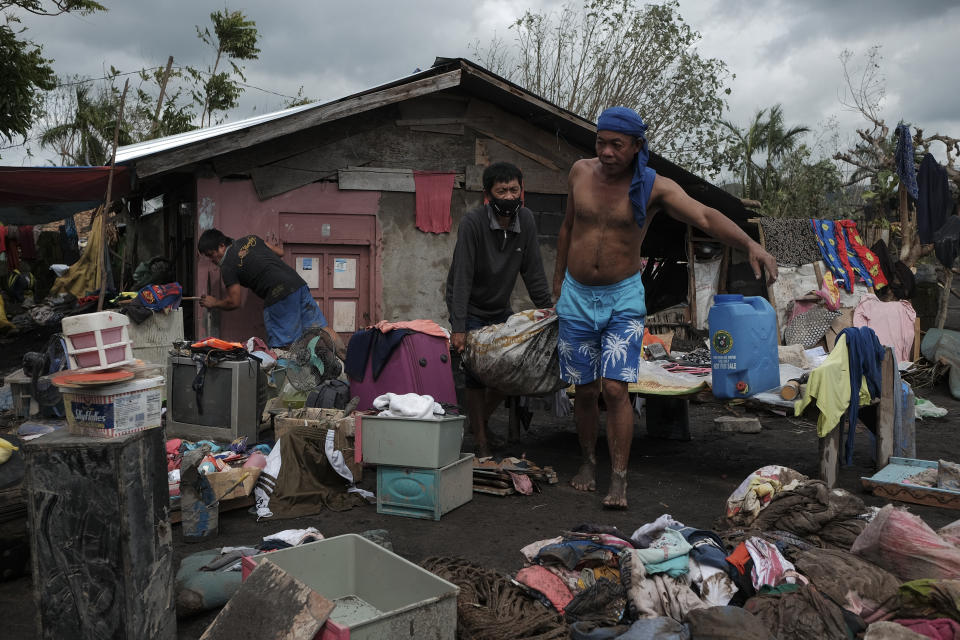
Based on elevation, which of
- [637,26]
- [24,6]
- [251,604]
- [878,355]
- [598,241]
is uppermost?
[637,26]

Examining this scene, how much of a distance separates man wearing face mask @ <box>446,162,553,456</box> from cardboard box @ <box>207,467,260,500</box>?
1.73 m

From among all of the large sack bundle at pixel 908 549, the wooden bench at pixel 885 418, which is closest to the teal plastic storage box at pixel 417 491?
the large sack bundle at pixel 908 549

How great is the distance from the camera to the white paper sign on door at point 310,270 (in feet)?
30.6

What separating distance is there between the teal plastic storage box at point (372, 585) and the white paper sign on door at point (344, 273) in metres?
6.76

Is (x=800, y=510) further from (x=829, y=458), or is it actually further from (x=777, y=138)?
(x=777, y=138)

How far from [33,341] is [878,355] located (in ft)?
44.5

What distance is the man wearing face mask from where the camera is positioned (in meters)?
5.31

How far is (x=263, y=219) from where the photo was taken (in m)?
9.04

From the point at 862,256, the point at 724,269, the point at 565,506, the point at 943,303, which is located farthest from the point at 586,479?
the point at 943,303

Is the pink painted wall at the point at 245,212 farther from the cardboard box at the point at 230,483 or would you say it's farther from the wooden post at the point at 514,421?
the cardboard box at the point at 230,483

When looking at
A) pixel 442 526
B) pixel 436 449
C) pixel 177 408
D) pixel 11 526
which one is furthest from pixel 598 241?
pixel 177 408

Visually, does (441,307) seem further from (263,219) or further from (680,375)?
(680,375)

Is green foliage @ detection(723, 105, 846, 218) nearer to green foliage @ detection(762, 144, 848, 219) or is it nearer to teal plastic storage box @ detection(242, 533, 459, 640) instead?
green foliage @ detection(762, 144, 848, 219)

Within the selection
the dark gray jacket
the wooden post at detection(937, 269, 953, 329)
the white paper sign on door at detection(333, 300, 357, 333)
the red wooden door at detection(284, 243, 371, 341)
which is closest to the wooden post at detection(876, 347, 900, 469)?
the dark gray jacket
